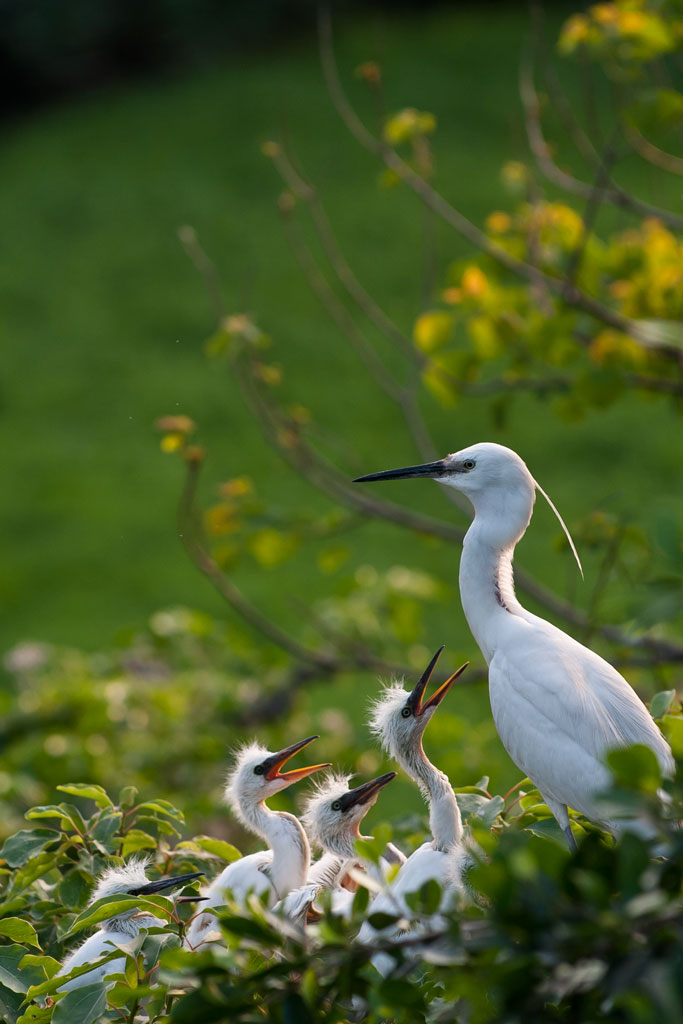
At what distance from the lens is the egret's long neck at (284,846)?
2355 mm

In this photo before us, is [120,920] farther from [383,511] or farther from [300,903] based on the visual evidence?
[383,511]

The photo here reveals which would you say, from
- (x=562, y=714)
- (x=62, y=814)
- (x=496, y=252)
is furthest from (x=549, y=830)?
(x=496, y=252)

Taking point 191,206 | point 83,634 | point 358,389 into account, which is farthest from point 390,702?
point 191,206

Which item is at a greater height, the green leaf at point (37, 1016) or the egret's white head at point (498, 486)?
the egret's white head at point (498, 486)

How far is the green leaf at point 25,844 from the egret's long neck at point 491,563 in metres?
0.93

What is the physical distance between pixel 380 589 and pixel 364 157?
28.3 ft

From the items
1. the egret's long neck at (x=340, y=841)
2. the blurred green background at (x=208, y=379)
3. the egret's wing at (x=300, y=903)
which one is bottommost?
the blurred green background at (x=208, y=379)

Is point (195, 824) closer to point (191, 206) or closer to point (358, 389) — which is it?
point (358, 389)

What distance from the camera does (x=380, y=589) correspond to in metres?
5.03

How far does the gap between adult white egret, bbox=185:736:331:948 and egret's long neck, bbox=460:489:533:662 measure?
417mm

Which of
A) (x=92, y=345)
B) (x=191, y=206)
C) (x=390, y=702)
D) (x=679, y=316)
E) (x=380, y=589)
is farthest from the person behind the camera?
(x=191, y=206)

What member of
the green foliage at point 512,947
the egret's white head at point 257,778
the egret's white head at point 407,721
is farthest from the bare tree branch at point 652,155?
the green foliage at point 512,947

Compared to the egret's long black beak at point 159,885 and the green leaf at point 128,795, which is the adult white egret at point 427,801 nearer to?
the egret's long black beak at point 159,885

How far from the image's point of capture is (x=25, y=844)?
7.44 feet
